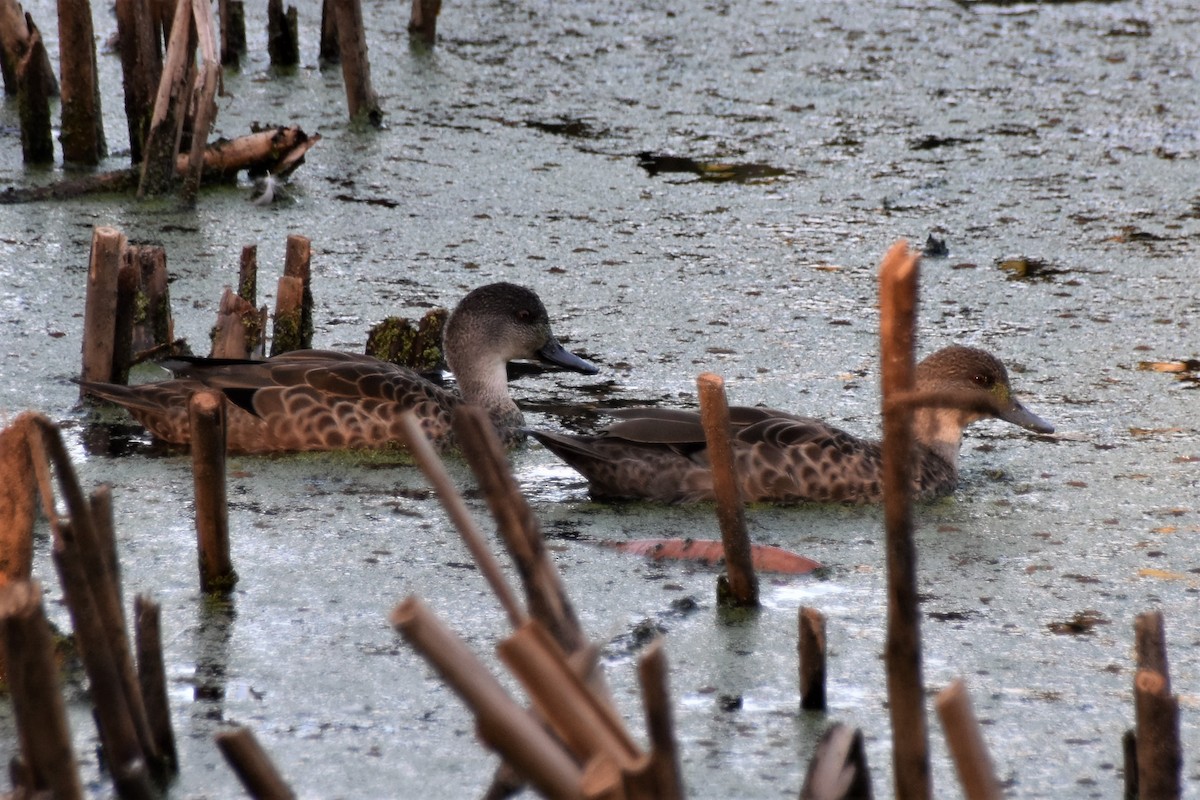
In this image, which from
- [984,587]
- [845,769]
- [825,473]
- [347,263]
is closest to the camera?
[845,769]

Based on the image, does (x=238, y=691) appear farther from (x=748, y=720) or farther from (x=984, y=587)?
(x=984, y=587)

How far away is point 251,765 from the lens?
1.83m

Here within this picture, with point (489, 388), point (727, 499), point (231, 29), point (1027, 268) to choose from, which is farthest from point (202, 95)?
point (727, 499)

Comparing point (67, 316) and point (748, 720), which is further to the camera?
point (67, 316)

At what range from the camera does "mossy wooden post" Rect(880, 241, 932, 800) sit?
1.61 metres

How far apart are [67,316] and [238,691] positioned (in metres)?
2.48

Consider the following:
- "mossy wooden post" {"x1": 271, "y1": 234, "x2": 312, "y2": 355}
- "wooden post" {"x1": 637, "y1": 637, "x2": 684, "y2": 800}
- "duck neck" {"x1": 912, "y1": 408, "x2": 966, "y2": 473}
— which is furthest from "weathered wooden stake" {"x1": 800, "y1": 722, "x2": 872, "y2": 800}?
"mossy wooden post" {"x1": 271, "y1": 234, "x2": 312, "y2": 355}

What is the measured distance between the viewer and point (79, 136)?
20.9 feet

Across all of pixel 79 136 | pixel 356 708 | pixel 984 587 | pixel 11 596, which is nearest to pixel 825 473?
pixel 984 587

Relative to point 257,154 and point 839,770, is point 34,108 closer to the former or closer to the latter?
point 257,154

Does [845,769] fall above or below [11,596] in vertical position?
below

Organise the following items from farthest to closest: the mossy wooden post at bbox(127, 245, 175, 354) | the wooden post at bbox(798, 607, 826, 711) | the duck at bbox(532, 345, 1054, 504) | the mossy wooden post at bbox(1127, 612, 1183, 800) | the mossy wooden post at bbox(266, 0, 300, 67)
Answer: the mossy wooden post at bbox(266, 0, 300, 67), the mossy wooden post at bbox(127, 245, 175, 354), the duck at bbox(532, 345, 1054, 504), the wooden post at bbox(798, 607, 826, 711), the mossy wooden post at bbox(1127, 612, 1183, 800)

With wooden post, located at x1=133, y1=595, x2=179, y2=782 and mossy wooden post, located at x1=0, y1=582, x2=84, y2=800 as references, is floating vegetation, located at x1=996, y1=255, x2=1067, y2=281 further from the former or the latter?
mossy wooden post, located at x1=0, y1=582, x2=84, y2=800

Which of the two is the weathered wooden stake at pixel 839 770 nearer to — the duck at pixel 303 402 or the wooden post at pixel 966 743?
the wooden post at pixel 966 743
